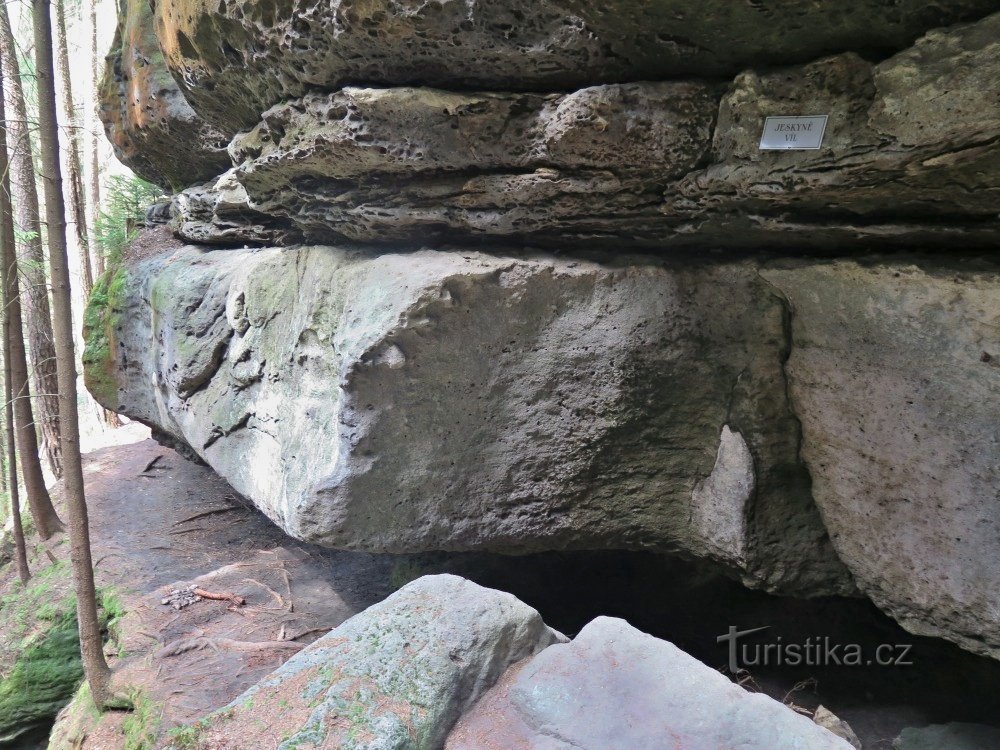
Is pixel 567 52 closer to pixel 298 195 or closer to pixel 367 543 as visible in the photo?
pixel 298 195

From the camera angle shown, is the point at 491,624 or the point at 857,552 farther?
the point at 857,552

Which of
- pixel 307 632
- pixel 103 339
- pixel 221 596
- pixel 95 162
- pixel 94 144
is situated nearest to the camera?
pixel 307 632

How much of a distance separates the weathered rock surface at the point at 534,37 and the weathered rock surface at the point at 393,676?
203 cm

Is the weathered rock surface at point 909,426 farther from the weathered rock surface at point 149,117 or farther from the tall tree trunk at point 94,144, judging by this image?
the tall tree trunk at point 94,144

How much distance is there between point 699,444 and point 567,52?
186 centimetres

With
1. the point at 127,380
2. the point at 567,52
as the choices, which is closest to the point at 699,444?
the point at 567,52

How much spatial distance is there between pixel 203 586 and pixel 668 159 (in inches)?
156

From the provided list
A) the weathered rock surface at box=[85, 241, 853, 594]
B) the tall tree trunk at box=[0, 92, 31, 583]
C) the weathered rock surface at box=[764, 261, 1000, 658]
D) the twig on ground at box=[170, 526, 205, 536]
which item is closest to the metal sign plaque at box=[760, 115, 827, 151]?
the weathered rock surface at box=[764, 261, 1000, 658]

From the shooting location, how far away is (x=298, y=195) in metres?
3.62

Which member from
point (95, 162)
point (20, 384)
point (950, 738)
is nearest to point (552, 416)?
point (950, 738)

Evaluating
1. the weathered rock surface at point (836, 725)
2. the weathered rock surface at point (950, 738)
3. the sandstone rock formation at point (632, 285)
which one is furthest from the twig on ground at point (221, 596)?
the weathered rock surface at point (950, 738)

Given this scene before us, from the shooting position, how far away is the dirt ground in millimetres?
3607

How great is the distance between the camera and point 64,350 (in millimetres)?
3307

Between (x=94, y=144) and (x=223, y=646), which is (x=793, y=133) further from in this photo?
(x=94, y=144)
